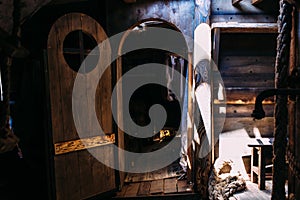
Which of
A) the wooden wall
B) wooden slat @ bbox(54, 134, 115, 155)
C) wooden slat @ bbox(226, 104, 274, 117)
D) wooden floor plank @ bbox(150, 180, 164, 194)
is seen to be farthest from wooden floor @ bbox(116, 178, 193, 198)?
the wooden wall

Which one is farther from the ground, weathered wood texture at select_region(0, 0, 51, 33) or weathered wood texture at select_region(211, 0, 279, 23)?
weathered wood texture at select_region(211, 0, 279, 23)

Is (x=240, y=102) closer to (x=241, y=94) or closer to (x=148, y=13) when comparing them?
(x=241, y=94)

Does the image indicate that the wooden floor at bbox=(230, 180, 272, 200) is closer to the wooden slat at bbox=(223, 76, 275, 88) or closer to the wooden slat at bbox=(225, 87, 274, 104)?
the wooden slat at bbox=(225, 87, 274, 104)

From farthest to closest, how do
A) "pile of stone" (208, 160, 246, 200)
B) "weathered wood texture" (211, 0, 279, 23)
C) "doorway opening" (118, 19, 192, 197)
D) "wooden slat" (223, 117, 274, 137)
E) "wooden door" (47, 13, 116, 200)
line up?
"doorway opening" (118, 19, 192, 197) < "wooden slat" (223, 117, 274, 137) < "weathered wood texture" (211, 0, 279, 23) < "pile of stone" (208, 160, 246, 200) < "wooden door" (47, 13, 116, 200)

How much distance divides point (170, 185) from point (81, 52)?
272 centimetres

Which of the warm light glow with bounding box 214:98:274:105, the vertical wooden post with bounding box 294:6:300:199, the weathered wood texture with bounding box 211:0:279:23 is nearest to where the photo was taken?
the vertical wooden post with bounding box 294:6:300:199

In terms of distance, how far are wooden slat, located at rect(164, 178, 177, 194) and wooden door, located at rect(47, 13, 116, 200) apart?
0.92 metres

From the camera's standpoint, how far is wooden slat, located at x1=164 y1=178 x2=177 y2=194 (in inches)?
146

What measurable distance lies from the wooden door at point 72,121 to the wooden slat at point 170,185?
3.01ft

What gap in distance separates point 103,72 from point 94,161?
4.50ft

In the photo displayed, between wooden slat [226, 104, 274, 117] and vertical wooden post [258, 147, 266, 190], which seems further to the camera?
wooden slat [226, 104, 274, 117]

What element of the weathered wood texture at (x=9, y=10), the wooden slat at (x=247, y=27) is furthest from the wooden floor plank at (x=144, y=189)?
the weathered wood texture at (x=9, y=10)

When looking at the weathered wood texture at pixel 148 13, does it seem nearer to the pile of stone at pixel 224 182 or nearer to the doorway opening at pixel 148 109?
the doorway opening at pixel 148 109

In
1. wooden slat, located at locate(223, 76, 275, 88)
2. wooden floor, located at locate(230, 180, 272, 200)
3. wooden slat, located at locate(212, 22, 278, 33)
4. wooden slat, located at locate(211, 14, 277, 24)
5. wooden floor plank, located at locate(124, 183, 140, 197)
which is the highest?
wooden slat, located at locate(211, 14, 277, 24)
